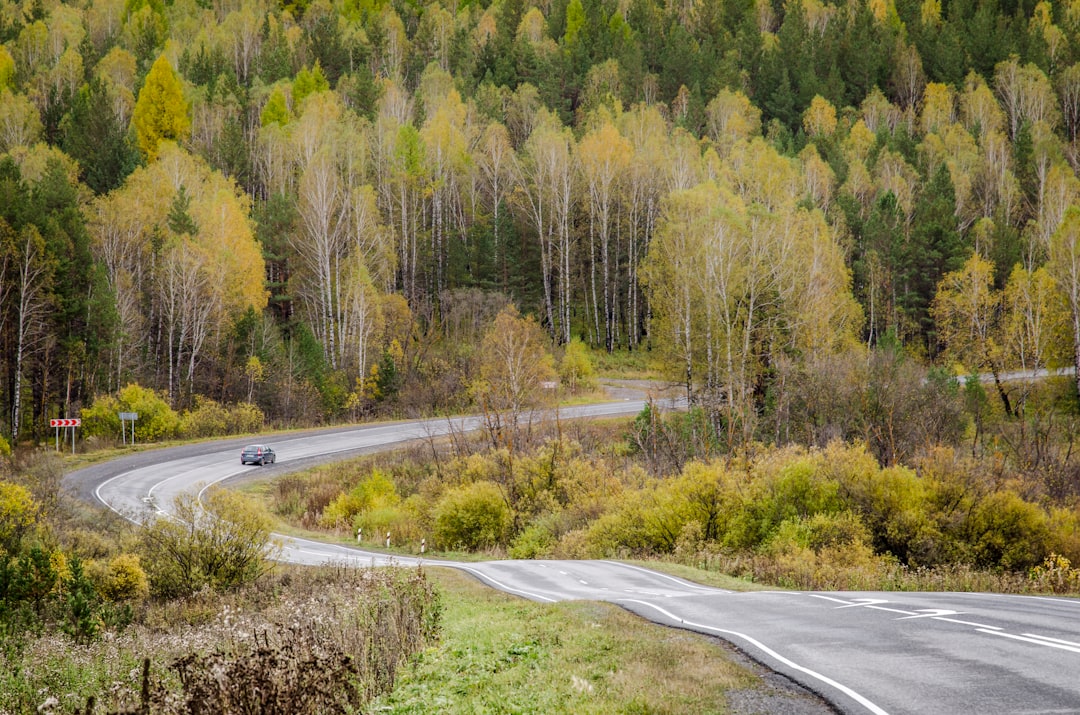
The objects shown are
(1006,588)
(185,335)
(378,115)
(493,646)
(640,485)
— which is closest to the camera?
(493,646)

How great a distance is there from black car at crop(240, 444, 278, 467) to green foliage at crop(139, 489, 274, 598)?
1428 centimetres

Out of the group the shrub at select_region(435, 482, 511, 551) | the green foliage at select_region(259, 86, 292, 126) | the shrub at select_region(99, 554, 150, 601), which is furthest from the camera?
the green foliage at select_region(259, 86, 292, 126)

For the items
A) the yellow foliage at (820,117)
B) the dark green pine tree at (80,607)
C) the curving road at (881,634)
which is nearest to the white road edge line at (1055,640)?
the curving road at (881,634)

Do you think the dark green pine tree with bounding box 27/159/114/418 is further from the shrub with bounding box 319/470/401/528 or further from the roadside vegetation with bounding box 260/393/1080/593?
the shrub with bounding box 319/470/401/528

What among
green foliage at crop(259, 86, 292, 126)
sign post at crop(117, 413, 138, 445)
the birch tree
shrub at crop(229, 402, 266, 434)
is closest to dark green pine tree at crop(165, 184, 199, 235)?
shrub at crop(229, 402, 266, 434)

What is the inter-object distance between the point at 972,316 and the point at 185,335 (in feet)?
147

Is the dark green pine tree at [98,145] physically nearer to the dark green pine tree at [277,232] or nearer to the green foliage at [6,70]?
the dark green pine tree at [277,232]

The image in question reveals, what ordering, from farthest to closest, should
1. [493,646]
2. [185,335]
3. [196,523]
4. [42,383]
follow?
[185,335] < [42,383] < [196,523] < [493,646]

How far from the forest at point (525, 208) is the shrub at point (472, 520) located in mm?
8542

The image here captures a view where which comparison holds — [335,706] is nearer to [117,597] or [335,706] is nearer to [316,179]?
[117,597]

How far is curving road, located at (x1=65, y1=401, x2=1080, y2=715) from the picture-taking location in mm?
6531

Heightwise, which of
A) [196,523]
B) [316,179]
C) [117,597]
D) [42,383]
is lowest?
[117,597]

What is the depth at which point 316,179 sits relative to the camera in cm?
4916

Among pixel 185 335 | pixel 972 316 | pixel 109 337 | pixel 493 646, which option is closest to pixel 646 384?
pixel 972 316
